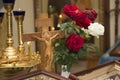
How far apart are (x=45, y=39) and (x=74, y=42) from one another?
186mm

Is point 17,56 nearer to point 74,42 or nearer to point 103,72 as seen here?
point 74,42

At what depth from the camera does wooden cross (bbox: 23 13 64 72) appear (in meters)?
1.23

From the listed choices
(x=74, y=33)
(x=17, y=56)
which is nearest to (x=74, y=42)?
(x=74, y=33)

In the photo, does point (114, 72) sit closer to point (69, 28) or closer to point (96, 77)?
point (96, 77)

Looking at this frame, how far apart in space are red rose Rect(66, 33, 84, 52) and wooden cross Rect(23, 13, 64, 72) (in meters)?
0.09

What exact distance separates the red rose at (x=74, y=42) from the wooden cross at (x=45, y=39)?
90mm

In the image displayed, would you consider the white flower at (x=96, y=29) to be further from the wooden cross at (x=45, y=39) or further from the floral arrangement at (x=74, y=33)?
the wooden cross at (x=45, y=39)

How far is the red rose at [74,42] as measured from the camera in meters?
1.15

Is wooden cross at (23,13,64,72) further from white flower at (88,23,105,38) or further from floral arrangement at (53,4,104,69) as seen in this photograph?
white flower at (88,23,105,38)

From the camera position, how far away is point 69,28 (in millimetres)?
1249

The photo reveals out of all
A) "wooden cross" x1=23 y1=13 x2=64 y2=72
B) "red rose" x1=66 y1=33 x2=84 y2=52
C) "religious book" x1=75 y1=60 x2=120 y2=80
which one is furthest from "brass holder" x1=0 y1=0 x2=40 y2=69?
"religious book" x1=75 y1=60 x2=120 y2=80

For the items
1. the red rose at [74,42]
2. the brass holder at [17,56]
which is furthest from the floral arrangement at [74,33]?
the brass holder at [17,56]

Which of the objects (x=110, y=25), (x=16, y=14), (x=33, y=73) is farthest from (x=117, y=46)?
(x=33, y=73)

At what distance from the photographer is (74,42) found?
1.15 m
